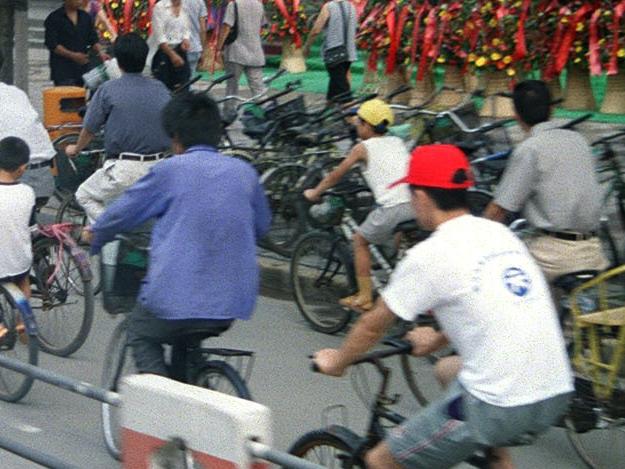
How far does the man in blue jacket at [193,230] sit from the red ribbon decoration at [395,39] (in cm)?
884

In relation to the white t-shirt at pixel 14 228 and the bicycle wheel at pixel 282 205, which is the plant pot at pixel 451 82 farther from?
the white t-shirt at pixel 14 228

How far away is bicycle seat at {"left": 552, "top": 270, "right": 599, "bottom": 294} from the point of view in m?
6.87

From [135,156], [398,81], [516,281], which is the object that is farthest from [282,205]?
[516,281]

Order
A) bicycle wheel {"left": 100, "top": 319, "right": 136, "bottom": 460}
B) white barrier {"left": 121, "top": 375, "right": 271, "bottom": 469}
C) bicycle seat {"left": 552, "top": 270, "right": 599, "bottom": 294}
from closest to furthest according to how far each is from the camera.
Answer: white barrier {"left": 121, "top": 375, "right": 271, "bottom": 469} < bicycle wheel {"left": 100, "top": 319, "right": 136, "bottom": 460} < bicycle seat {"left": 552, "top": 270, "right": 599, "bottom": 294}

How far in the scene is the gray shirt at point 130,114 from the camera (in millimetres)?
8812

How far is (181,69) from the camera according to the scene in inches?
575

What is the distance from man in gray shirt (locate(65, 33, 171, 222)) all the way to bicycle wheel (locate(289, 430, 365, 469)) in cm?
394

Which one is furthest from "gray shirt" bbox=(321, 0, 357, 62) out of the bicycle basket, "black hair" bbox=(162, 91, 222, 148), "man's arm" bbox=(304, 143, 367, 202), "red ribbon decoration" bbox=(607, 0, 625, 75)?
"black hair" bbox=(162, 91, 222, 148)

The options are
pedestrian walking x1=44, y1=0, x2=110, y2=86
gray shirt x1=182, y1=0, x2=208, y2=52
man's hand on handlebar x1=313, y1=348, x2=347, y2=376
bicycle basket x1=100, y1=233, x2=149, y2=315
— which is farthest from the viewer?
gray shirt x1=182, y1=0, x2=208, y2=52

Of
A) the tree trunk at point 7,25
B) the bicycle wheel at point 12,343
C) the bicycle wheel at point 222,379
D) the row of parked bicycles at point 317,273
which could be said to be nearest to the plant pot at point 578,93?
the row of parked bicycles at point 317,273

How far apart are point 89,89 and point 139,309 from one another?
21.4 ft

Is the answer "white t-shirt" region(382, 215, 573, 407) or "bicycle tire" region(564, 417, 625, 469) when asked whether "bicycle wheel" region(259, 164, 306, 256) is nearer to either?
"bicycle tire" region(564, 417, 625, 469)

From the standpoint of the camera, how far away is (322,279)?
915cm

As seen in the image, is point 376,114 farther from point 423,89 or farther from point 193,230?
point 423,89
